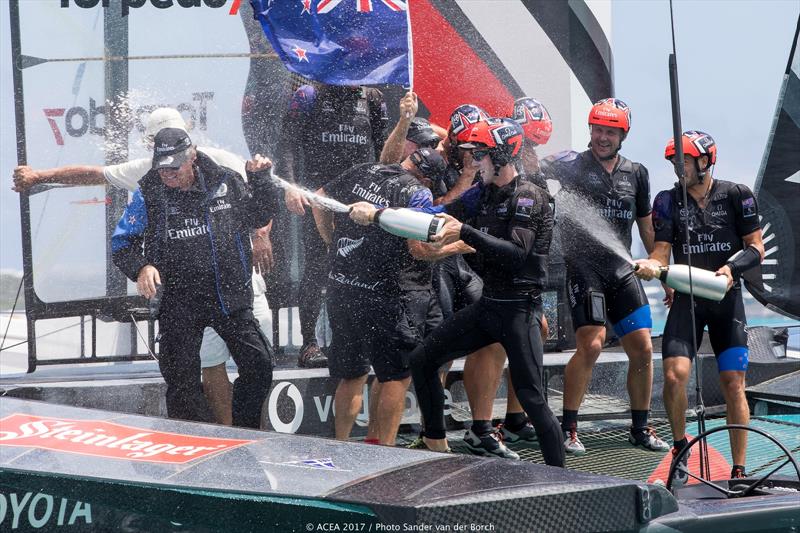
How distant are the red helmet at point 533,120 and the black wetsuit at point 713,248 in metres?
0.86

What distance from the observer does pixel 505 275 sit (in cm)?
455

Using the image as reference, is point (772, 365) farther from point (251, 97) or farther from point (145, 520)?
point (145, 520)

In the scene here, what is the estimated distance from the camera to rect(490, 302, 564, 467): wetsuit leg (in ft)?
14.3

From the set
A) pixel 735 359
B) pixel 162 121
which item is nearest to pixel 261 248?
pixel 162 121

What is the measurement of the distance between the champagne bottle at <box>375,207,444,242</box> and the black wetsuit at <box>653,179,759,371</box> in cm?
145

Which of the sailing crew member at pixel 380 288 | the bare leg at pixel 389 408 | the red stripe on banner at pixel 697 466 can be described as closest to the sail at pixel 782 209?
the red stripe on banner at pixel 697 466

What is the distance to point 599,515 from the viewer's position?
2596mm

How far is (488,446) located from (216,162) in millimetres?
1871

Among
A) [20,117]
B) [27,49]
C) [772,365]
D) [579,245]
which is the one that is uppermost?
[27,49]

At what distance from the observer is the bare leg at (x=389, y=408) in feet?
16.0

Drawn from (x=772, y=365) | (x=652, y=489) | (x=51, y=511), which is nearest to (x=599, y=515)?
(x=652, y=489)

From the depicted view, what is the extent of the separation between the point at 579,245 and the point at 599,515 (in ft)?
10.1

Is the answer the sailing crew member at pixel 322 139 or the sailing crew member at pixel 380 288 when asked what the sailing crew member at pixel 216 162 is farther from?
the sailing crew member at pixel 380 288
